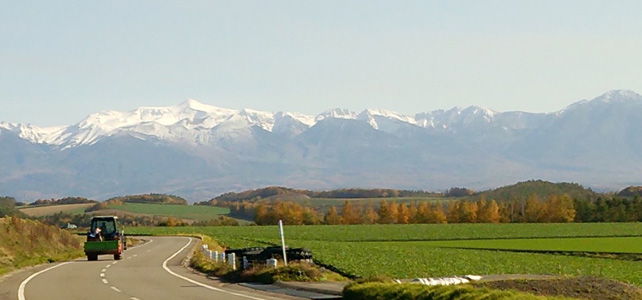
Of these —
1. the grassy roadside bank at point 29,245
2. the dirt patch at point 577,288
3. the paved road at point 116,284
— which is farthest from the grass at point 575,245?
the dirt patch at point 577,288

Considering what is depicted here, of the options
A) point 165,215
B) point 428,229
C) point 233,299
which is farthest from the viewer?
point 165,215

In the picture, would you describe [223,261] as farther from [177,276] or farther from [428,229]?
[428,229]

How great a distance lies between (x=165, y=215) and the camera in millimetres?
198250

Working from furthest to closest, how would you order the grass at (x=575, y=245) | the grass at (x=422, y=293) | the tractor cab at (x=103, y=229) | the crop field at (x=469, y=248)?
the grass at (x=575, y=245) → the tractor cab at (x=103, y=229) → the crop field at (x=469, y=248) → the grass at (x=422, y=293)

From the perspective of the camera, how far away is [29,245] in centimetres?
5944

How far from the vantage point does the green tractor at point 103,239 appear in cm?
5366

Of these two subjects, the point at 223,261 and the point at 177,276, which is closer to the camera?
the point at 177,276

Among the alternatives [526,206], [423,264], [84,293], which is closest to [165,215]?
[526,206]

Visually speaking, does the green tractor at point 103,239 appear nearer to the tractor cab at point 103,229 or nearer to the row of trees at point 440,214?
the tractor cab at point 103,229

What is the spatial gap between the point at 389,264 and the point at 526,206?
11613 cm

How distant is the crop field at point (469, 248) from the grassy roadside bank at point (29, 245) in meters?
13.5

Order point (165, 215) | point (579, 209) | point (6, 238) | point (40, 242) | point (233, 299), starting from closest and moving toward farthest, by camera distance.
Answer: point (233, 299)
point (6, 238)
point (40, 242)
point (579, 209)
point (165, 215)

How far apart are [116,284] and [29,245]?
26.4 m

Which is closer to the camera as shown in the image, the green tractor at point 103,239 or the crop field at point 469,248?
the crop field at point 469,248
